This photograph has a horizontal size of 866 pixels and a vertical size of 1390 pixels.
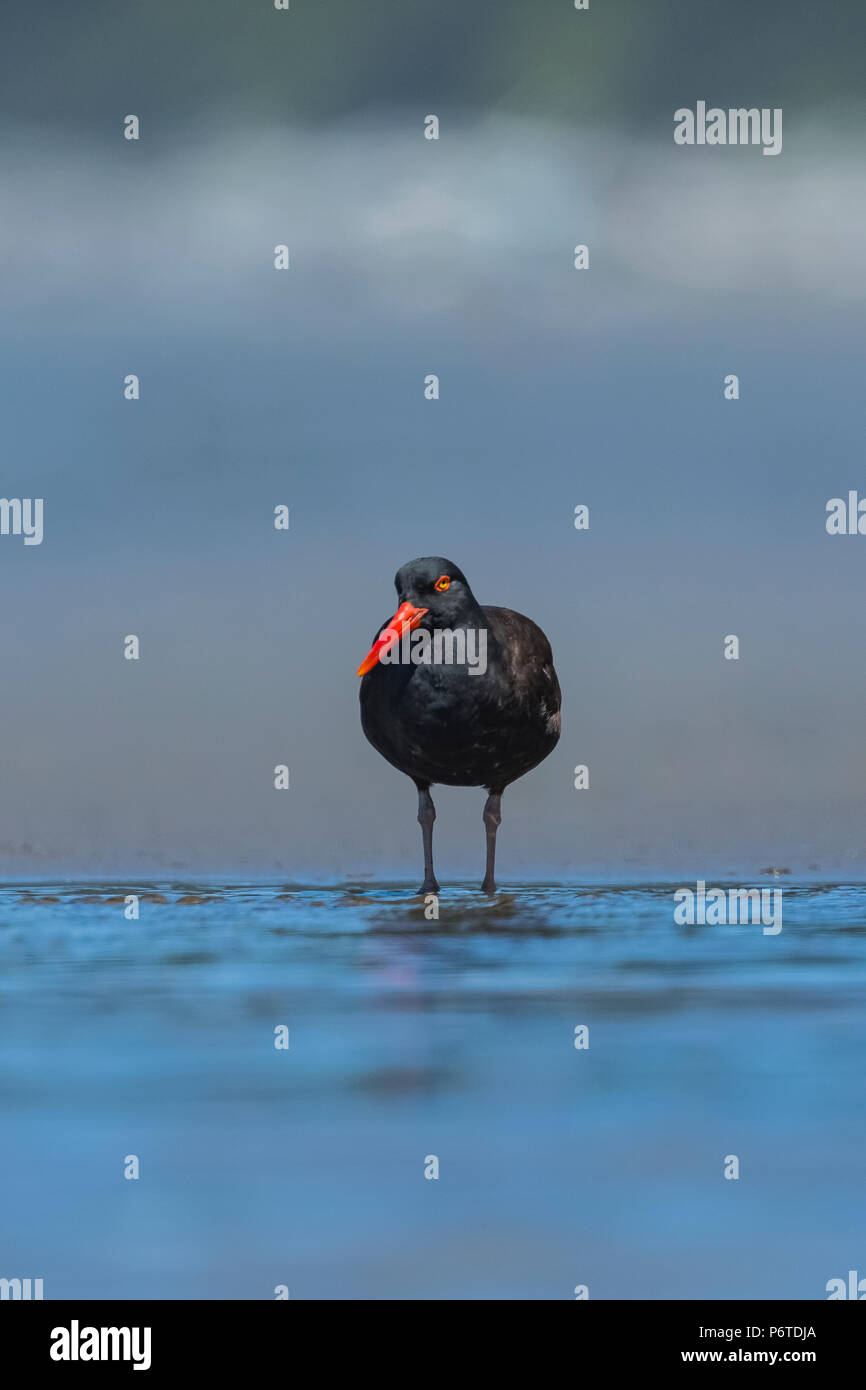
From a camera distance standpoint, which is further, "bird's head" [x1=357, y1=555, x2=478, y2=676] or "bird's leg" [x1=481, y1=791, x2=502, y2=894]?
"bird's leg" [x1=481, y1=791, x2=502, y2=894]

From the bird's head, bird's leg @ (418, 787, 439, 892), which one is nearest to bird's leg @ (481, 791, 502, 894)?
bird's leg @ (418, 787, 439, 892)

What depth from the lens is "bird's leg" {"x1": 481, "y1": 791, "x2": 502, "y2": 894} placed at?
1048 centimetres

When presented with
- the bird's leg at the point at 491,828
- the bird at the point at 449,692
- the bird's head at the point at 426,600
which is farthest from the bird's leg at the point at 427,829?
the bird's head at the point at 426,600

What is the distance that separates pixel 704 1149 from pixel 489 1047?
122 centimetres

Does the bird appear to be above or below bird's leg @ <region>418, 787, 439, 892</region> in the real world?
above

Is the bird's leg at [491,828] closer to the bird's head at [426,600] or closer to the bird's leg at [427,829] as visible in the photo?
the bird's leg at [427,829]

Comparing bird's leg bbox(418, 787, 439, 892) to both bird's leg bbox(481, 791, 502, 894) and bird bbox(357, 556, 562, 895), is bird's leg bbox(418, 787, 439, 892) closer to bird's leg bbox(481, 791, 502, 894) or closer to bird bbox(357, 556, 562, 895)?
bird bbox(357, 556, 562, 895)

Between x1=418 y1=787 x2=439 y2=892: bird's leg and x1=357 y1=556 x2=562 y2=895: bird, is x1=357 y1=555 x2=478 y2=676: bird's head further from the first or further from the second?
x1=418 y1=787 x2=439 y2=892: bird's leg

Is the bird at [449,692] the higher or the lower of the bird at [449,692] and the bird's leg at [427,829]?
the higher

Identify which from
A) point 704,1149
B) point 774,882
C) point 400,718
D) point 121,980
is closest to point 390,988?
point 121,980

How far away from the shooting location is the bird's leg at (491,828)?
34.4 ft

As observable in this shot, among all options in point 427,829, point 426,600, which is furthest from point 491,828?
point 426,600

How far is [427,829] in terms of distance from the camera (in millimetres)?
10820

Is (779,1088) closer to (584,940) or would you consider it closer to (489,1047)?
(489,1047)
